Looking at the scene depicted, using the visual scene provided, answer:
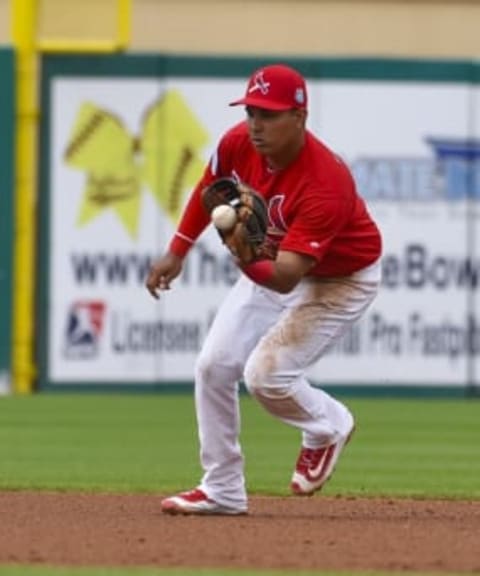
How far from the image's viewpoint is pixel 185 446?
1477 centimetres

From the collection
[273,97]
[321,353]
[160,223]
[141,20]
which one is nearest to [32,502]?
[321,353]

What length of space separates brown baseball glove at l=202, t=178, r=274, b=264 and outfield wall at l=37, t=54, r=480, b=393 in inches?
409

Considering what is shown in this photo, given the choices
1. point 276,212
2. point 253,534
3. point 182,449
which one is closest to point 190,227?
point 276,212

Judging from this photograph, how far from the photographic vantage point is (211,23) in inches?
938

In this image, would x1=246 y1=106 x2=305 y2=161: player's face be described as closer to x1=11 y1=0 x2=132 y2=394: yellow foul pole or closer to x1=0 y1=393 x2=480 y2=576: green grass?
x1=0 y1=393 x2=480 y2=576: green grass

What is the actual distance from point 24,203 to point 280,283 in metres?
10.9

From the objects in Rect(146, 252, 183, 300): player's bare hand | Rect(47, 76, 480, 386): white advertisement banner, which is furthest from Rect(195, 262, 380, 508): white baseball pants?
Rect(47, 76, 480, 386): white advertisement banner

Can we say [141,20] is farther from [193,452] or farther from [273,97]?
[273,97]

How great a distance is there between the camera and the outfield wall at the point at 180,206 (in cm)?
1988

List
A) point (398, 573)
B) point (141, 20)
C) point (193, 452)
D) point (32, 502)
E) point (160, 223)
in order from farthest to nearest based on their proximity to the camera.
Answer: point (141, 20)
point (160, 223)
point (193, 452)
point (32, 502)
point (398, 573)

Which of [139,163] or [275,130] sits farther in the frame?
[139,163]

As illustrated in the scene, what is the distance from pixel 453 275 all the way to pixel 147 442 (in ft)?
18.7

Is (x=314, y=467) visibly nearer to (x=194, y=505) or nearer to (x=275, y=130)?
(x=194, y=505)

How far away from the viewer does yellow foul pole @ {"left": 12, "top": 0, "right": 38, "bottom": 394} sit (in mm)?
19891
